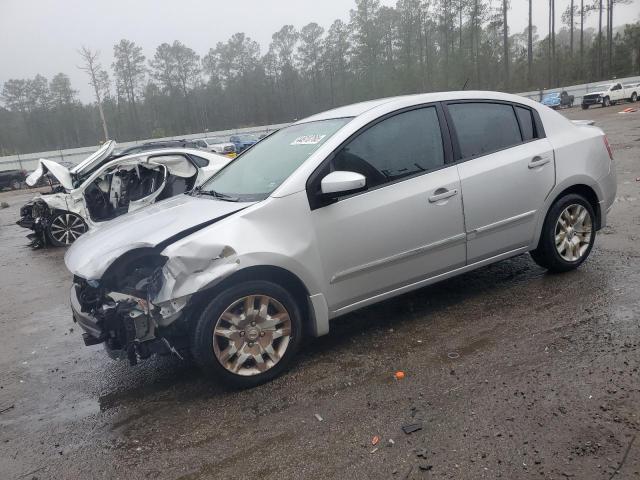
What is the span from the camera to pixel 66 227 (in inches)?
404

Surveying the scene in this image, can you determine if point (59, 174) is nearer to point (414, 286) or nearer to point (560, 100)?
point (414, 286)

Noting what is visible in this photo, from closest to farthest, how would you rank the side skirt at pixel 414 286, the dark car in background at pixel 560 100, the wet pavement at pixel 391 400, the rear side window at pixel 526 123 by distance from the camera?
the wet pavement at pixel 391 400 → the side skirt at pixel 414 286 → the rear side window at pixel 526 123 → the dark car in background at pixel 560 100

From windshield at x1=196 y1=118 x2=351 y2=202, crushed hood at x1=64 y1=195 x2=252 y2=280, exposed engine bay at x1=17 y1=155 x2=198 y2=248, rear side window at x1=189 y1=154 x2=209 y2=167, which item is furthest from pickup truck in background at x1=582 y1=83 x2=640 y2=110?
crushed hood at x1=64 y1=195 x2=252 y2=280

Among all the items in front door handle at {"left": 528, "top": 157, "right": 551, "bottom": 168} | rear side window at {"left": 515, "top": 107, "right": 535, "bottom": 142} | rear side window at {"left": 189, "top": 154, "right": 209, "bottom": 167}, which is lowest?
front door handle at {"left": 528, "top": 157, "right": 551, "bottom": 168}

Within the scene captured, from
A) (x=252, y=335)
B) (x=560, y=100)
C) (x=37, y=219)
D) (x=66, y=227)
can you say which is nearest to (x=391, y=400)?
(x=252, y=335)

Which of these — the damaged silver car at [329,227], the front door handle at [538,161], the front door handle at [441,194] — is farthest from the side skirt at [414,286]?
the front door handle at [538,161]

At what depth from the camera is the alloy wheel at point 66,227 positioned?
401 inches

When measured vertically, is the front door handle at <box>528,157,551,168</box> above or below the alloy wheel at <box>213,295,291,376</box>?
above

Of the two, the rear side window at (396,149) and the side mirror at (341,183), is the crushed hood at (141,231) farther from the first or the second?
the rear side window at (396,149)

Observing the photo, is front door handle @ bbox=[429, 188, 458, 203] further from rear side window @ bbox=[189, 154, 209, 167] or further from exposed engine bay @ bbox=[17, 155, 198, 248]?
rear side window @ bbox=[189, 154, 209, 167]

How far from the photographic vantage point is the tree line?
2391 inches

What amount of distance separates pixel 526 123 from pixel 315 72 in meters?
67.1

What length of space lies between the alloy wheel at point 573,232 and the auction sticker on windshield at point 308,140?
7.72ft

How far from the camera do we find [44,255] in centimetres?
958
